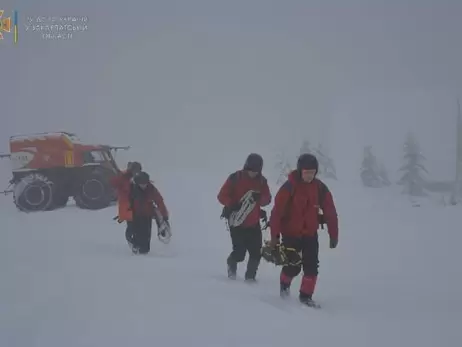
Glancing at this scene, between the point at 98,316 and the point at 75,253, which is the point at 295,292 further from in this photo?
the point at 75,253

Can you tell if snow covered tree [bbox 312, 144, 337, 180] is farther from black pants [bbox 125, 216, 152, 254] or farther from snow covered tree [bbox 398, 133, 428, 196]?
black pants [bbox 125, 216, 152, 254]

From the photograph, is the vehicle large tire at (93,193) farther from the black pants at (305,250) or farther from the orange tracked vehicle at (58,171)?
the black pants at (305,250)

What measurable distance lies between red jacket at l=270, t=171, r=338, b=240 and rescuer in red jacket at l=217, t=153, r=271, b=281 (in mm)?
1083

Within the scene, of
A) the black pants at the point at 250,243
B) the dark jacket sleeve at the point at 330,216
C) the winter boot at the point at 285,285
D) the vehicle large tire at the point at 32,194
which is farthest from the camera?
the vehicle large tire at the point at 32,194

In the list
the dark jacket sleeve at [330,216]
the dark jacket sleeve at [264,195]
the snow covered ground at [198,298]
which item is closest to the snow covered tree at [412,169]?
the snow covered ground at [198,298]

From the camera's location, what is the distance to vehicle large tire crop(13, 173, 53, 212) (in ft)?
54.4

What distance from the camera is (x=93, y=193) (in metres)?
17.0

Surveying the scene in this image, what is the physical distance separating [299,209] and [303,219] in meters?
0.14

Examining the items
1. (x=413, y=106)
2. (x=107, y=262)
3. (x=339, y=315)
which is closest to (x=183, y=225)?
(x=107, y=262)

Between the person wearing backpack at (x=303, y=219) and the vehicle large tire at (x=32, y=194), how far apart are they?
41.7 ft

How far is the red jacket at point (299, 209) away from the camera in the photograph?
596 centimetres

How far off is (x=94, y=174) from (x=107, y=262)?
9.90 metres

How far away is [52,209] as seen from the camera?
16844 mm

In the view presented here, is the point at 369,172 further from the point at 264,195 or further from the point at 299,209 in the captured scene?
the point at 299,209
